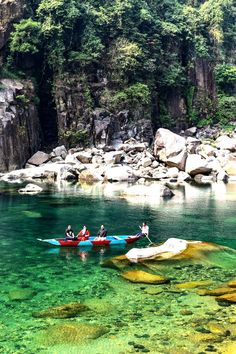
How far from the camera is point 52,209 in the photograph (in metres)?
33.0

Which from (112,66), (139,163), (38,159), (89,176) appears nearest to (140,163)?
(139,163)

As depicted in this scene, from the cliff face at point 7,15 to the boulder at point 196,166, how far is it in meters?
31.4

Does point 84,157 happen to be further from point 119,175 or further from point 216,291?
point 216,291

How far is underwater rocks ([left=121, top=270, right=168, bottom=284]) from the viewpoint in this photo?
52.5 feet

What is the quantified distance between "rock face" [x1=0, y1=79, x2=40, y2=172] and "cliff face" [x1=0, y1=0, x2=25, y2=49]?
270 inches

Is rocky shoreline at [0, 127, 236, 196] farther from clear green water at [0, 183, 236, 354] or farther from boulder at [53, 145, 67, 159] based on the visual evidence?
clear green water at [0, 183, 236, 354]

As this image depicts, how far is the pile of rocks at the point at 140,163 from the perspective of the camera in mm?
52219

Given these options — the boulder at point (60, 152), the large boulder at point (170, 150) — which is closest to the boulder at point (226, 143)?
the large boulder at point (170, 150)

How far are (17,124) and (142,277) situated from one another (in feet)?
141

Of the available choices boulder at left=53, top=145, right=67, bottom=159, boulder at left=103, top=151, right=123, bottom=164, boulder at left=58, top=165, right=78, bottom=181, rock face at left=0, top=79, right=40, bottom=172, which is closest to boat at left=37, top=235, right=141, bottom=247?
boulder at left=58, top=165, right=78, bottom=181

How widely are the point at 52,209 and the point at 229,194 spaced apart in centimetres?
1798

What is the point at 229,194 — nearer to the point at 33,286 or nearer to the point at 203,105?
the point at 33,286

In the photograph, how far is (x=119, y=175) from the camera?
51.1 m

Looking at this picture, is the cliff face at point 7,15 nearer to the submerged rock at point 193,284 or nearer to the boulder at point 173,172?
the boulder at point 173,172
